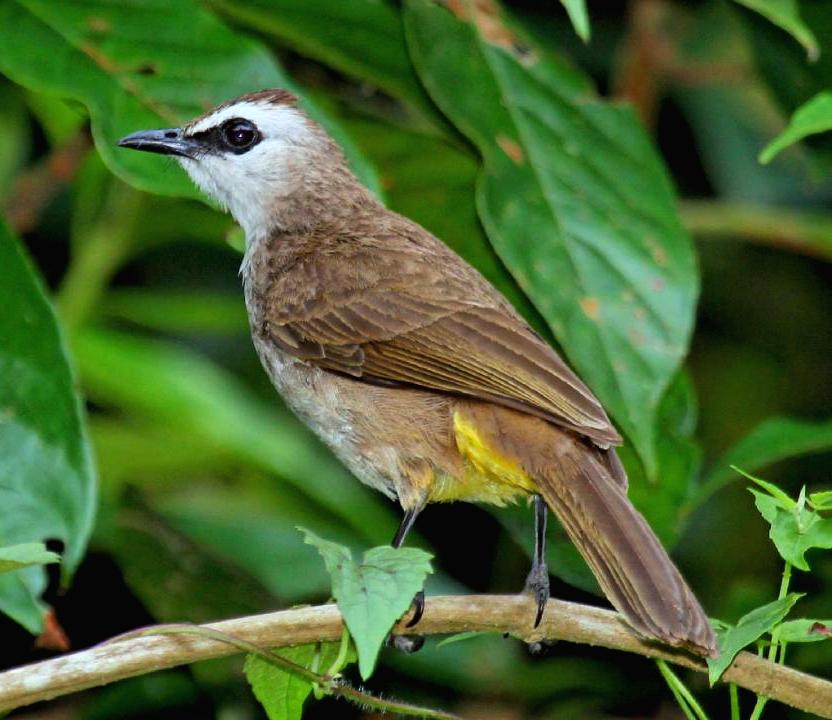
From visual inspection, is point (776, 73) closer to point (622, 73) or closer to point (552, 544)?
point (622, 73)

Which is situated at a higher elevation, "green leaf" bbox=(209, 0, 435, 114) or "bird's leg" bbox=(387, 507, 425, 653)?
"green leaf" bbox=(209, 0, 435, 114)

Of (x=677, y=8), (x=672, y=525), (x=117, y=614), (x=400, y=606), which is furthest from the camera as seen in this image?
(x=677, y=8)

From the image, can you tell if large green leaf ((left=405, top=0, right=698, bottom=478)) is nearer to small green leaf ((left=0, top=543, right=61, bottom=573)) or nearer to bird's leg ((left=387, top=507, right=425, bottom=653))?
bird's leg ((left=387, top=507, right=425, bottom=653))

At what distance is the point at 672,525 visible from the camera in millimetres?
4074

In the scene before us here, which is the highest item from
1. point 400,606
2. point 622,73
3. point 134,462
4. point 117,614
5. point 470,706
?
point 400,606

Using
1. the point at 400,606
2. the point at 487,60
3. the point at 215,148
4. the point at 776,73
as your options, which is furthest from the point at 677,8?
the point at 400,606

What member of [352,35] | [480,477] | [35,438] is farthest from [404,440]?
[352,35]

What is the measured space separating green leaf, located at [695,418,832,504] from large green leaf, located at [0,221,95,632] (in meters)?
1.69

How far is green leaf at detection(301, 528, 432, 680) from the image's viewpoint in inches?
99.0

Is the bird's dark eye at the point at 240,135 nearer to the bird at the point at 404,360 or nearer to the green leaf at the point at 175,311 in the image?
the bird at the point at 404,360

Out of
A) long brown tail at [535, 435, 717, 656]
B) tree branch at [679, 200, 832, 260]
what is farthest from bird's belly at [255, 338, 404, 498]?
tree branch at [679, 200, 832, 260]

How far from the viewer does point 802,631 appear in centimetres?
269

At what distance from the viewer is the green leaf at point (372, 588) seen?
2514 mm

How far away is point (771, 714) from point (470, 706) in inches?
40.9
